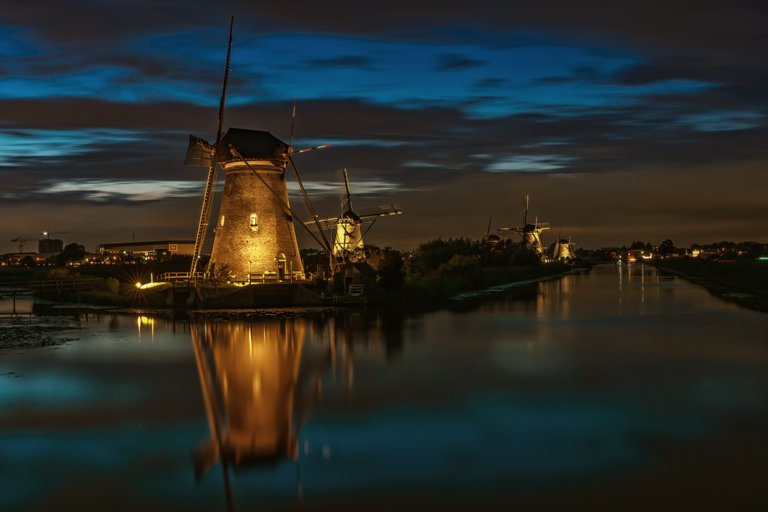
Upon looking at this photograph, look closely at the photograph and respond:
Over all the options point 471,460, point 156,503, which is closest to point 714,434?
point 471,460

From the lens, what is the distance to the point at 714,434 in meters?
11.7

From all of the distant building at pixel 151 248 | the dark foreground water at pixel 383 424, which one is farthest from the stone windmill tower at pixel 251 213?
the distant building at pixel 151 248

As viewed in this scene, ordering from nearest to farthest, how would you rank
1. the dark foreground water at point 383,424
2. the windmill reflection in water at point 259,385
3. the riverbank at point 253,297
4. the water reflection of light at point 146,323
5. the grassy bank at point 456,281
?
the dark foreground water at point 383,424, the windmill reflection in water at point 259,385, the water reflection of light at point 146,323, the riverbank at point 253,297, the grassy bank at point 456,281

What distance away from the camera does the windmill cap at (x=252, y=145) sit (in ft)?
133

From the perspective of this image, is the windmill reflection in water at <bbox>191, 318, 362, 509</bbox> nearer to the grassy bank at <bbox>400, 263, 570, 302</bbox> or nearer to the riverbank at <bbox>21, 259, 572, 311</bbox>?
the riverbank at <bbox>21, 259, 572, 311</bbox>

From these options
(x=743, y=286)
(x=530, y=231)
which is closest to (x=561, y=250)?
(x=530, y=231)

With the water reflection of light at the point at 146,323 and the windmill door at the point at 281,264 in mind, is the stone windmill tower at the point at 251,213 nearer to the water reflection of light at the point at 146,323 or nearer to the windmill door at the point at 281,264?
the windmill door at the point at 281,264

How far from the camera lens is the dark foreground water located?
29.8 ft

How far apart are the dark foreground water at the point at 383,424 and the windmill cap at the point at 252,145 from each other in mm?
17996

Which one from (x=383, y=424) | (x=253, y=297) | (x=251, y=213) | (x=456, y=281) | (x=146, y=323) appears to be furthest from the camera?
(x=456, y=281)

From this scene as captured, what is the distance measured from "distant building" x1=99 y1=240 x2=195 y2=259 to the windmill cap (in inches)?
3015

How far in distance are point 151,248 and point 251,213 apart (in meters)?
97.9

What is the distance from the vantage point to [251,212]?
1586 inches

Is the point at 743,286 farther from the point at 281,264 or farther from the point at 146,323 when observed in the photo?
the point at 146,323
